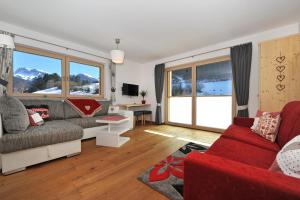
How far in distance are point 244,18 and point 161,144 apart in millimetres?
2759

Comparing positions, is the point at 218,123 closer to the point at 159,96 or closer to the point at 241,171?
the point at 159,96

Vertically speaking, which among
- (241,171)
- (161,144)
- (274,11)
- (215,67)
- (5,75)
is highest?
(274,11)

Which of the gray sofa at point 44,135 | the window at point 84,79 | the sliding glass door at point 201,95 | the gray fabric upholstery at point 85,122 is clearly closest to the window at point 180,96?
the sliding glass door at point 201,95

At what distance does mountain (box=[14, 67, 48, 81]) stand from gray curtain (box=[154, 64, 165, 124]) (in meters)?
3.22

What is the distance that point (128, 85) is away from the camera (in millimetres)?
4961

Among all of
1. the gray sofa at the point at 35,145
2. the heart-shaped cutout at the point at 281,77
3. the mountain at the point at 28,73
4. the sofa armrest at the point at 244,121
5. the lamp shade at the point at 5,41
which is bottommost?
the gray sofa at the point at 35,145

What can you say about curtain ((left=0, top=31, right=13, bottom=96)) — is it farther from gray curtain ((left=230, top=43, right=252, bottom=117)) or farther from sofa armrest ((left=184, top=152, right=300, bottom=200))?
gray curtain ((left=230, top=43, right=252, bottom=117))

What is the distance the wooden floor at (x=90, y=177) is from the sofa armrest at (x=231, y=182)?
810 millimetres

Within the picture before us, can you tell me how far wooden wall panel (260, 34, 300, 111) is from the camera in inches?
86.1

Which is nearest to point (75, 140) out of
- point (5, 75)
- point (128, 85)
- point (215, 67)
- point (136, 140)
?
point (136, 140)

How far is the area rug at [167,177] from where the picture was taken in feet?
4.66

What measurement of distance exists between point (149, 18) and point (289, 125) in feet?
8.08

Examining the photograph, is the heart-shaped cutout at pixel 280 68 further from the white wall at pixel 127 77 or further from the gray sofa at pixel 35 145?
the white wall at pixel 127 77

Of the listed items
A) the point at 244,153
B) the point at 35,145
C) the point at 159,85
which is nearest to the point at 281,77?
the point at 244,153
